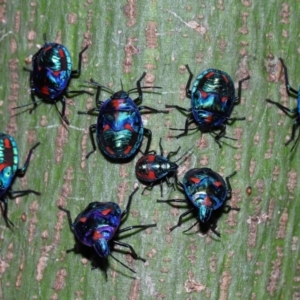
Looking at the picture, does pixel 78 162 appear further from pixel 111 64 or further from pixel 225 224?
pixel 225 224

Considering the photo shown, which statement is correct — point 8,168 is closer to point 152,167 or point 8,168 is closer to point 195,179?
point 152,167

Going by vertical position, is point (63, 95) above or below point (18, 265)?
above

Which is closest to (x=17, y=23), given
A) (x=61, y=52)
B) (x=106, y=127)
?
(x=61, y=52)

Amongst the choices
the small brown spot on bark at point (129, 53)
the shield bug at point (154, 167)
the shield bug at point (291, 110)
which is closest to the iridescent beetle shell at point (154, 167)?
the shield bug at point (154, 167)

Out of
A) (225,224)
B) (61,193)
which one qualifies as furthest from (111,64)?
(225,224)

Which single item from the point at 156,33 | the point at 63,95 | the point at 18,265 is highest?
the point at 156,33
